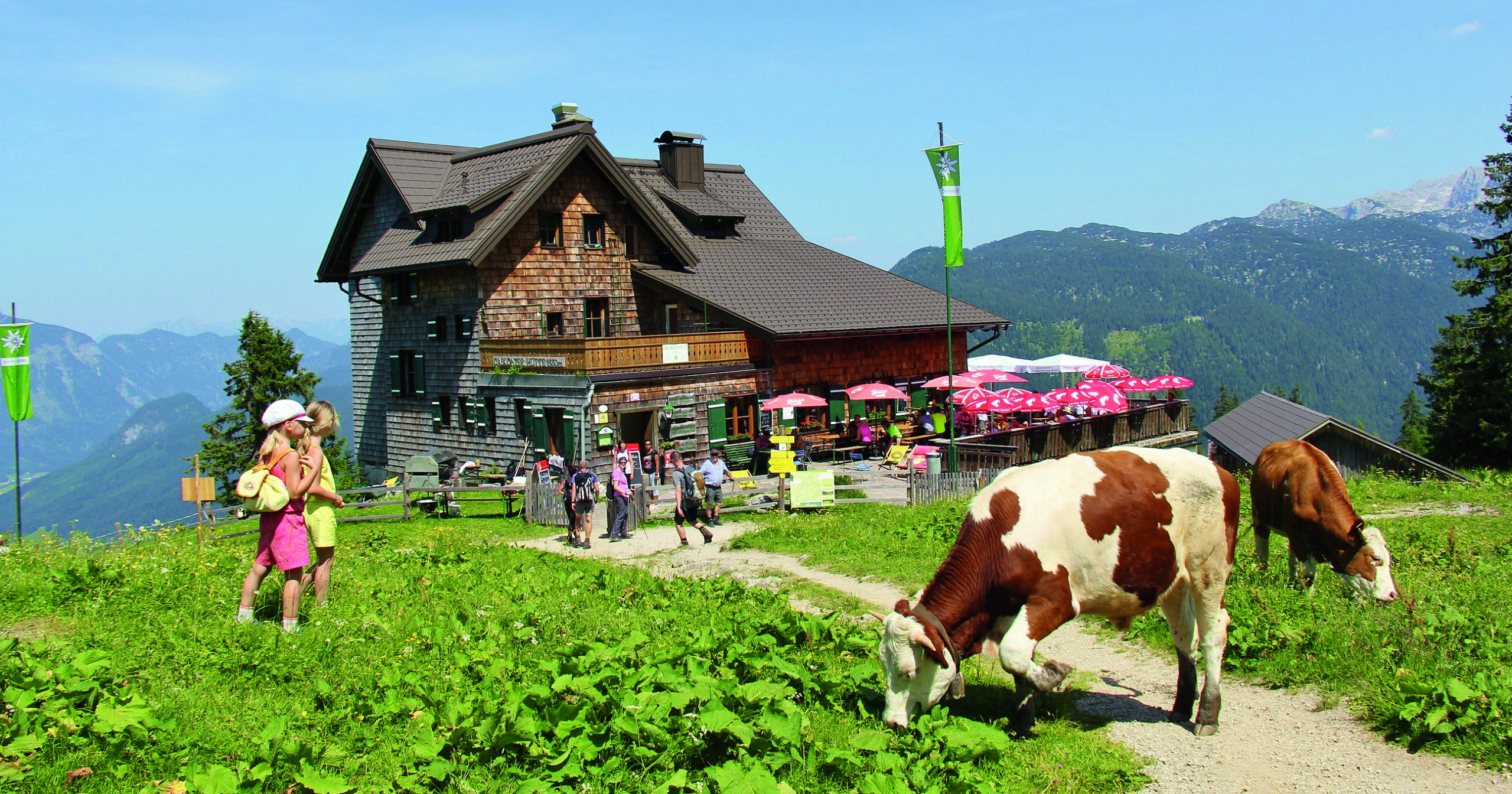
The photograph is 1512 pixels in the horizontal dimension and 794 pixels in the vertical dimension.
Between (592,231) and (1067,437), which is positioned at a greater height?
(592,231)

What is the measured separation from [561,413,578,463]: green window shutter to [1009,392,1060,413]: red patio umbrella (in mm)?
12925

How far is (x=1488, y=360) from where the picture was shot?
37156 millimetres

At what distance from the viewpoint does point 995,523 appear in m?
6.95

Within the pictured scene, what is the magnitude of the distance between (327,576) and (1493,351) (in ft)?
138

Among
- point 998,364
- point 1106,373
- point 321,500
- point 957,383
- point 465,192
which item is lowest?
point 321,500

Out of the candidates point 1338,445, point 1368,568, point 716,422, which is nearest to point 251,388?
point 716,422

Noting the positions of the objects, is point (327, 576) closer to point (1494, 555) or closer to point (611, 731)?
point (611, 731)

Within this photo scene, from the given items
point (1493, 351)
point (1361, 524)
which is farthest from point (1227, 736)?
point (1493, 351)

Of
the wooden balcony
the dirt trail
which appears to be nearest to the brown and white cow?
the dirt trail

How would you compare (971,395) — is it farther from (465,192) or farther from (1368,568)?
(1368,568)

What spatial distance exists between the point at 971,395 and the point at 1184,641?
2239cm

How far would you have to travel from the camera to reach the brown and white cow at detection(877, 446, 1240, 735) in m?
Result: 6.74

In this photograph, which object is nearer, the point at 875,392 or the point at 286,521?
the point at 286,521

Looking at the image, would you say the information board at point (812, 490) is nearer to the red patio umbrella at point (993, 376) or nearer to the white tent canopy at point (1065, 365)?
the red patio umbrella at point (993, 376)
